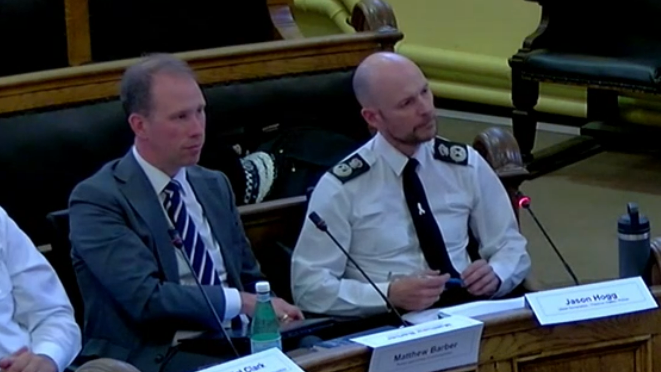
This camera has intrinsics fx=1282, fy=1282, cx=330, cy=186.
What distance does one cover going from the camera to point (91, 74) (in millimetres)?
3439

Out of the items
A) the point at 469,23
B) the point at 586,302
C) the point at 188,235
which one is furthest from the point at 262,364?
the point at 469,23

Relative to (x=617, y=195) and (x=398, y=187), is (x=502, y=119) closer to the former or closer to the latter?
(x=617, y=195)

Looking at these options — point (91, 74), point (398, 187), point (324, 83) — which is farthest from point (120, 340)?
point (324, 83)

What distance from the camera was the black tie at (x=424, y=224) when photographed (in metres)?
3.01

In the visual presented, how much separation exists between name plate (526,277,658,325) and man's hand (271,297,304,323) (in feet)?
1.98

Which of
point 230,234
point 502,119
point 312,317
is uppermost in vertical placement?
point 230,234

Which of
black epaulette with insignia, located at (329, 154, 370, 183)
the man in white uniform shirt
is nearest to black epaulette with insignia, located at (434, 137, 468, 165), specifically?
the man in white uniform shirt

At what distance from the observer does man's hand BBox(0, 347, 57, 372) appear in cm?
235

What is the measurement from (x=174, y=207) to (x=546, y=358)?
92 cm

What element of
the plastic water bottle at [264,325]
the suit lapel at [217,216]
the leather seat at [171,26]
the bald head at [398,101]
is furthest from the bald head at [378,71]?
the leather seat at [171,26]

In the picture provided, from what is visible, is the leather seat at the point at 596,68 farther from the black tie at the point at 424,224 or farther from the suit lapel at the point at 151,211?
the suit lapel at the point at 151,211

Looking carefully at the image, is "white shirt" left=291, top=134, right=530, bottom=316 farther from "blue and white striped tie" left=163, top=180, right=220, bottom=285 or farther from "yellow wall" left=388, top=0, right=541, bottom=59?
"yellow wall" left=388, top=0, right=541, bottom=59

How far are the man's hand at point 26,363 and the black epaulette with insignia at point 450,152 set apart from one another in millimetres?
1112

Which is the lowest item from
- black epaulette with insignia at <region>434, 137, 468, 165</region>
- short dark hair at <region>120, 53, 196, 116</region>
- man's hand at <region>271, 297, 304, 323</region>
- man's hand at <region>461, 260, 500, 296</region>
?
man's hand at <region>461, 260, 500, 296</region>
